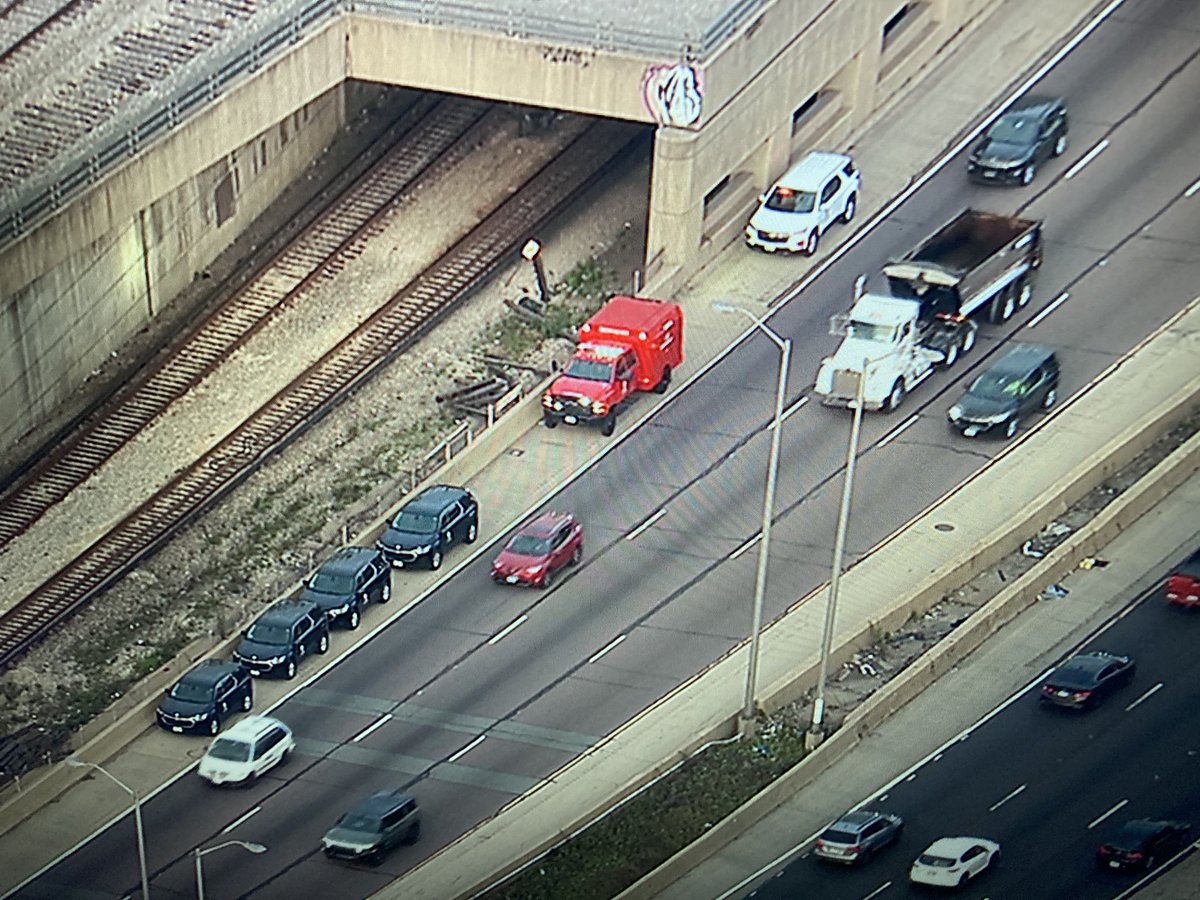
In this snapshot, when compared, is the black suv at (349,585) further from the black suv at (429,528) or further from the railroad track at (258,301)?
the railroad track at (258,301)

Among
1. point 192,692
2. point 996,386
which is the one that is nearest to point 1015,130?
point 996,386

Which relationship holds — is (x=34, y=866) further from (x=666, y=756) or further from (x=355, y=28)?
(x=355, y=28)

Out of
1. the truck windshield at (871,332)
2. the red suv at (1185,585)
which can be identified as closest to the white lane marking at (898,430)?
the truck windshield at (871,332)

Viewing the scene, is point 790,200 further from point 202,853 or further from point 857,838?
point 202,853

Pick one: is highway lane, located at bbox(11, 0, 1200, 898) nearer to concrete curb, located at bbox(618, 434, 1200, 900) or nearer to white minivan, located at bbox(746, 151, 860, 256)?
white minivan, located at bbox(746, 151, 860, 256)

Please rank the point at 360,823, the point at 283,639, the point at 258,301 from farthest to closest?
the point at 258,301 < the point at 283,639 < the point at 360,823
